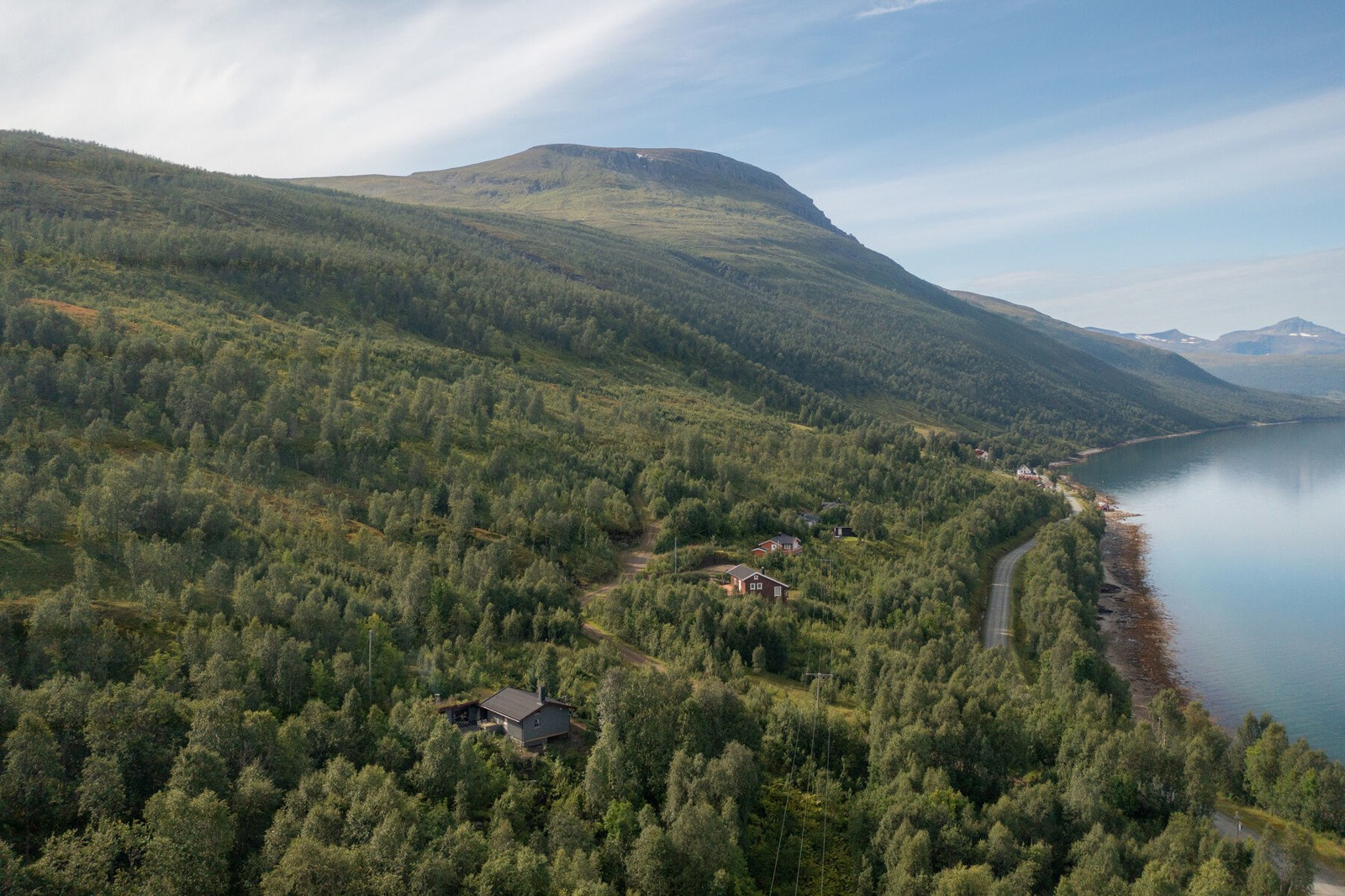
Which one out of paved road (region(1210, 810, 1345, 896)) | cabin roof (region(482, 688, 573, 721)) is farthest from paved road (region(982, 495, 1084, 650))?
cabin roof (region(482, 688, 573, 721))

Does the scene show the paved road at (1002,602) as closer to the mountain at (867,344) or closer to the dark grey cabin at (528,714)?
the dark grey cabin at (528,714)

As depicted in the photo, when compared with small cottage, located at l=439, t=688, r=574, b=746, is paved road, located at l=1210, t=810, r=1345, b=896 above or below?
below

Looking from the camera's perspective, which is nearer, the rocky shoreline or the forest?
the forest

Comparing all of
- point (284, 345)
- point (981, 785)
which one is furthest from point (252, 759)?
point (284, 345)

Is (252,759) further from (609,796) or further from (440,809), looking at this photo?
(609,796)

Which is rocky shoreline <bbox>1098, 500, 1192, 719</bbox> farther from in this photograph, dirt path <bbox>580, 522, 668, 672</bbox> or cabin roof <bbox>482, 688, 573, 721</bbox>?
cabin roof <bbox>482, 688, 573, 721</bbox>

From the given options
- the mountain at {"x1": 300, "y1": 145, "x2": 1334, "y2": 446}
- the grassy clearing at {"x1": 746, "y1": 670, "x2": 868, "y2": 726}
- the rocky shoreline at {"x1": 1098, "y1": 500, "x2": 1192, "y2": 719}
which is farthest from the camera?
the mountain at {"x1": 300, "y1": 145, "x2": 1334, "y2": 446}

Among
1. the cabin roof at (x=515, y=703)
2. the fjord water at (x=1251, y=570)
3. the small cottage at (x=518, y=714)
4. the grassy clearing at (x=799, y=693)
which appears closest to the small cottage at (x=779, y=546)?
the grassy clearing at (x=799, y=693)
